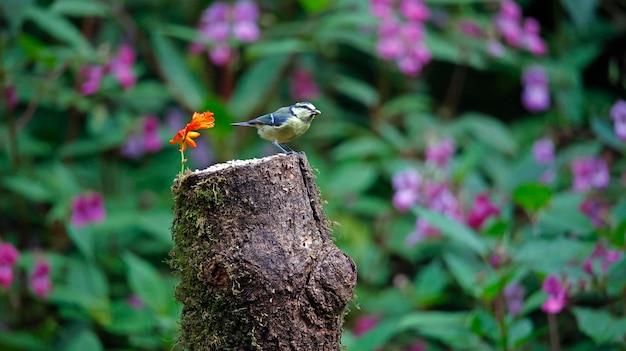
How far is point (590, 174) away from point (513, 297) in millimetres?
972

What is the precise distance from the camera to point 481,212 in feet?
13.0

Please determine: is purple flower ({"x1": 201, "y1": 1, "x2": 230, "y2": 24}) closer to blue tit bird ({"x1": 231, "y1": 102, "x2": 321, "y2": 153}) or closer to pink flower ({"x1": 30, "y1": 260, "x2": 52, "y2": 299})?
pink flower ({"x1": 30, "y1": 260, "x2": 52, "y2": 299})

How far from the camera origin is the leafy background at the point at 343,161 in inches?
138

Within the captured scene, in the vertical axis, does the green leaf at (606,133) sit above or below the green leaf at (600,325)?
below

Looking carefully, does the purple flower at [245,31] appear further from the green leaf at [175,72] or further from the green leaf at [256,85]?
the green leaf at [175,72]

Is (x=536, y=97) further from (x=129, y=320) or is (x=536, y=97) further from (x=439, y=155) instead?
(x=129, y=320)

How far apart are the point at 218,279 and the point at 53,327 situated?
2.49 metres

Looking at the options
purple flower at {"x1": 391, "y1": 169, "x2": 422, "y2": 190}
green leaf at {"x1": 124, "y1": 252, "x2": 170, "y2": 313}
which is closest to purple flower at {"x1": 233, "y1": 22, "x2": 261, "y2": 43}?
purple flower at {"x1": 391, "y1": 169, "x2": 422, "y2": 190}

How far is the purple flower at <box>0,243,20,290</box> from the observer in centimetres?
391

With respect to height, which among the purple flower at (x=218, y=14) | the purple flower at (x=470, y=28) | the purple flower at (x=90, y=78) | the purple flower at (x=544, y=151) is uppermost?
the purple flower at (x=218, y=14)

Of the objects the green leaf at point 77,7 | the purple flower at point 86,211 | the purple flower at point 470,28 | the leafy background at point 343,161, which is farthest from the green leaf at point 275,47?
the purple flower at point 470,28

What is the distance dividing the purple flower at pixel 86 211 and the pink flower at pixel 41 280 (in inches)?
10.6

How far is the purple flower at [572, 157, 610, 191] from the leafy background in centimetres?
8

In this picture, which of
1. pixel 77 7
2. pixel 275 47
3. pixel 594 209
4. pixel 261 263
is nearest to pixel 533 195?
pixel 594 209
